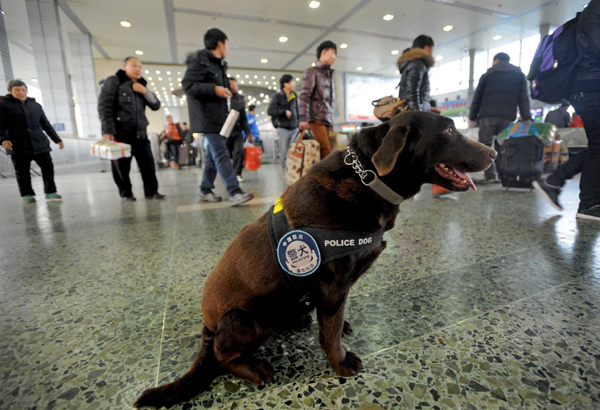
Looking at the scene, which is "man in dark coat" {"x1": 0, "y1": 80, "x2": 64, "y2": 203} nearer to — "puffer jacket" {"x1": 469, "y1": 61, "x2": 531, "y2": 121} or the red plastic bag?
the red plastic bag

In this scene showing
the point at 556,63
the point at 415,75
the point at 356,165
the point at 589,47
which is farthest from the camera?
the point at 415,75

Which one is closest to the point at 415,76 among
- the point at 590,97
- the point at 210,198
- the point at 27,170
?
the point at 590,97

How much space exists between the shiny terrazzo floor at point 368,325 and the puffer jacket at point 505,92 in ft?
8.70

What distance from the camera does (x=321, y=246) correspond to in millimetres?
909

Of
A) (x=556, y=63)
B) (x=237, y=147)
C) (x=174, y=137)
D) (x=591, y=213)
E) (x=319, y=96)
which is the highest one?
(x=174, y=137)

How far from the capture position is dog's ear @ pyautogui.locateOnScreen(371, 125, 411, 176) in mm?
891

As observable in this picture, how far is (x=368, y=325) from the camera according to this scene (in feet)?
4.02

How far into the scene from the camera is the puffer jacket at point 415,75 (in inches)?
128

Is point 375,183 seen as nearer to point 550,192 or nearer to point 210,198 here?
point 550,192

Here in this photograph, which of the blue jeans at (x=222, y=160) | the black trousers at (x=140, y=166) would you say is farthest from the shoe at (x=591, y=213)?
the black trousers at (x=140, y=166)

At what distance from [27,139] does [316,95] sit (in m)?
4.15

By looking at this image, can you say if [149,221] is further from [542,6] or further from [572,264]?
[542,6]

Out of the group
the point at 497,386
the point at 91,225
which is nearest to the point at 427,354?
the point at 497,386

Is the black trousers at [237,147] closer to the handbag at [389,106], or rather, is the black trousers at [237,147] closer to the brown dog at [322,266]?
the handbag at [389,106]
